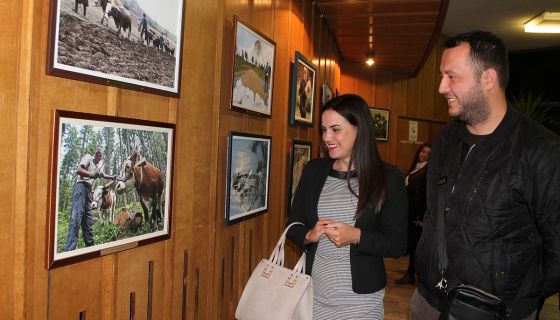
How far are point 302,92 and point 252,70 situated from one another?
1.19 metres

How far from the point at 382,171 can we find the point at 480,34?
0.66 metres

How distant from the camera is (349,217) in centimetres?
185

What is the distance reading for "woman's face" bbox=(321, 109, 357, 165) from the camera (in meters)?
1.93

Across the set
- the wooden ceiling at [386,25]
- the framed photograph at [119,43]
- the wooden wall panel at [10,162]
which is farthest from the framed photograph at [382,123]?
the wooden wall panel at [10,162]

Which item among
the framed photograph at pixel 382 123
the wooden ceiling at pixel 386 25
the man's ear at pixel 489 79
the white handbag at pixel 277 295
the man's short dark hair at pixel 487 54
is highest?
the wooden ceiling at pixel 386 25

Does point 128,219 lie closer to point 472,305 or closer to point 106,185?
point 106,185

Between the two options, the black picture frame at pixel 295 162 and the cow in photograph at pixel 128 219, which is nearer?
the cow in photograph at pixel 128 219

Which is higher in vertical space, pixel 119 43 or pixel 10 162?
pixel 119 43

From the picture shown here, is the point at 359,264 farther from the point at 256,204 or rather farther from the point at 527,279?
the point at 256,204

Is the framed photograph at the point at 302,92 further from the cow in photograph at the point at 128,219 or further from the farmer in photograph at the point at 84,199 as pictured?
the farmer in photograph at the point at 84,199

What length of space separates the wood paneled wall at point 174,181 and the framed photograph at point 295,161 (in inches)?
4.0

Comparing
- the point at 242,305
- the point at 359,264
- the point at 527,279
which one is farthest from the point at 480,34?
the point at 242,305

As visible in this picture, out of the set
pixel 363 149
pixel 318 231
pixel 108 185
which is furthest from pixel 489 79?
pixel 108 185

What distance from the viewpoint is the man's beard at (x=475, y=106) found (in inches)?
61.7
